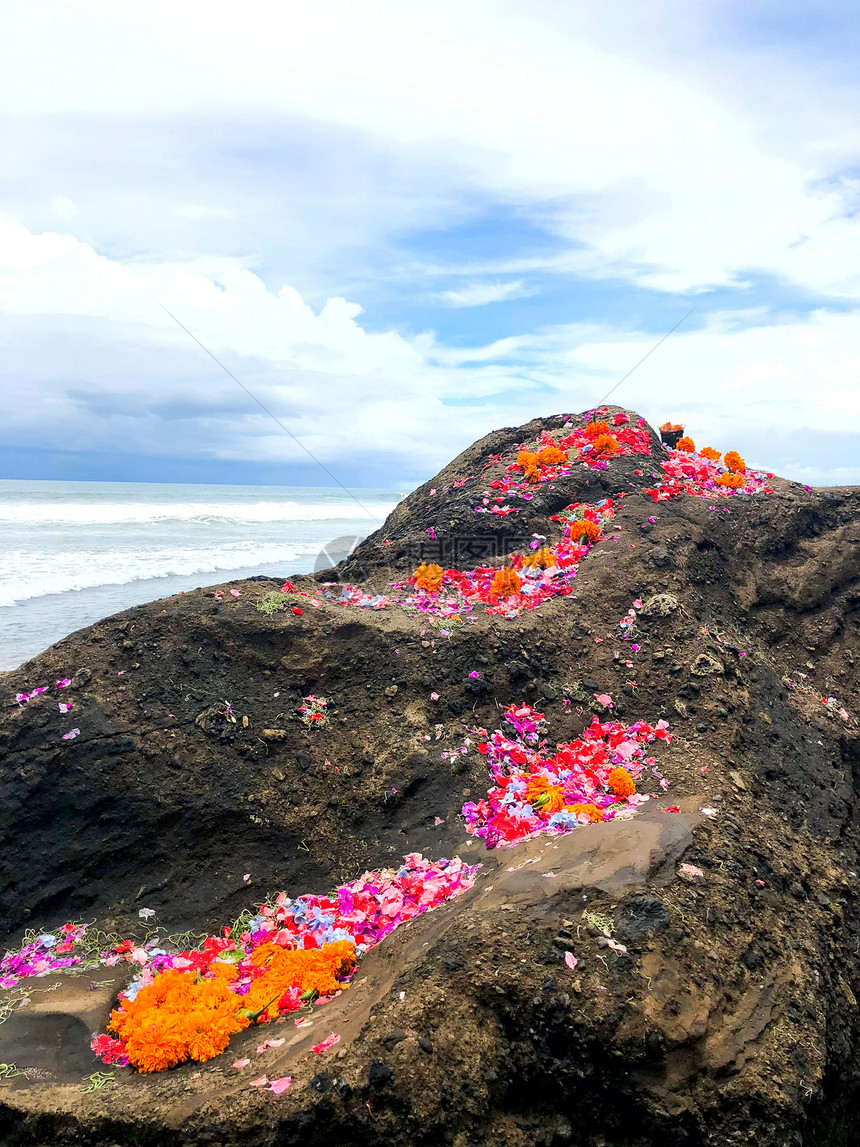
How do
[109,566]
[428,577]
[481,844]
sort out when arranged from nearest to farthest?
[481,844] → [428,577] → [109,566]

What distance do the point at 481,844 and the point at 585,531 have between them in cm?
466

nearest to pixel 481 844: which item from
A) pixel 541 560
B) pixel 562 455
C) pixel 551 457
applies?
pixel 541 560

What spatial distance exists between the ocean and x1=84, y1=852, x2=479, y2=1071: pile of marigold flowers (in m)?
9.74

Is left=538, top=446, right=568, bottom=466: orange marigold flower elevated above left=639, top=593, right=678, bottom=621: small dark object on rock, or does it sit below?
above

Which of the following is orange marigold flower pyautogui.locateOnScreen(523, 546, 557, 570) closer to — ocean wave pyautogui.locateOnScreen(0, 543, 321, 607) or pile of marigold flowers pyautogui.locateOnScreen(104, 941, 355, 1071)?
pile of marigold flowers pyautogui.locateOnScreen(104, 941, 355, 1071)

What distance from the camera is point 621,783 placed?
19.1ft

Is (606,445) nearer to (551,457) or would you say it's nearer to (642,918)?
(551,457)

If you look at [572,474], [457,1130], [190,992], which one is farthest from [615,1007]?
[572,474]

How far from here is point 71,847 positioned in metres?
5.88

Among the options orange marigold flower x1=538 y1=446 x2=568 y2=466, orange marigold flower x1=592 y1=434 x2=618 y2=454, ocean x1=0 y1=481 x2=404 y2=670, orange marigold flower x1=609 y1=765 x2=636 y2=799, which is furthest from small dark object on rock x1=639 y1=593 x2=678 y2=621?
ocean x1=0 y1=481 x2=404 y2=670

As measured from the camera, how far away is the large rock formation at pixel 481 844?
360 cm

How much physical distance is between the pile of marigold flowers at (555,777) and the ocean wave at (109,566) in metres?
16.3

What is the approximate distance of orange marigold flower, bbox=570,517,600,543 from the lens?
9109 millimetres

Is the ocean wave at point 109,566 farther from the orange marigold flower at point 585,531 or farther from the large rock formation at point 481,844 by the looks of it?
the orange marigold flower at point 585,531
